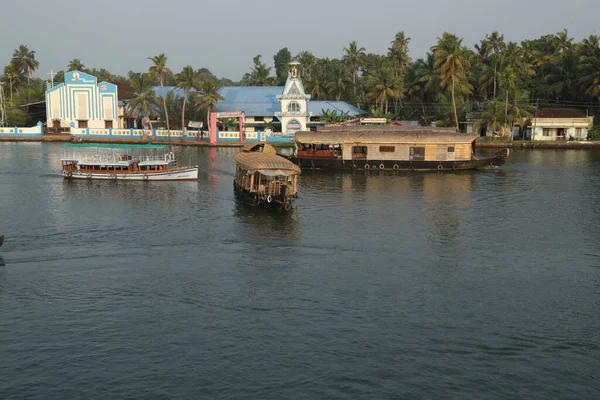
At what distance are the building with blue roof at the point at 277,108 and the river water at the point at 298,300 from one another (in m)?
45.0

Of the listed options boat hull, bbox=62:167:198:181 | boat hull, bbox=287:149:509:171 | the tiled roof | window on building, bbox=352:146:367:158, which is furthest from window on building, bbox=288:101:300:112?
boat hull, bbox=62:167:198:181

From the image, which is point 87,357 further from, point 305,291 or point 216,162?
point 216,162

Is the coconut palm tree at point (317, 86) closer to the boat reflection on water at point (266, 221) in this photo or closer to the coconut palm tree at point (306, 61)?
the coconut palm tree at point (306, 61)

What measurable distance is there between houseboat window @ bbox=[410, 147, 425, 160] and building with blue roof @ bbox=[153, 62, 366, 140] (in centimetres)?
2867

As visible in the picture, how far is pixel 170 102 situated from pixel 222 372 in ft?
252

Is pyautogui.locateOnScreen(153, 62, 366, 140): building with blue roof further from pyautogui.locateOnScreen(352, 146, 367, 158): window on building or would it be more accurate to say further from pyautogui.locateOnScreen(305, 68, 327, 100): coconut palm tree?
pyautogui.locateOnScreen(352, 146, 367, 158): window on building

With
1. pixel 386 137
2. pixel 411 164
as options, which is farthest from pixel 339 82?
pixel 411 164

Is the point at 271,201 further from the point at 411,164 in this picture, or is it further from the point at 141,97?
the point at 141,97

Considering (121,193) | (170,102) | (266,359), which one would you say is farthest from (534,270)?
(170,102)

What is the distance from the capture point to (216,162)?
62438 millimetres

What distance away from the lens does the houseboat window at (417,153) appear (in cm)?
5581

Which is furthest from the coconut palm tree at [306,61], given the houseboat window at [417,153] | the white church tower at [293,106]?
the houseboat window at [417,153]

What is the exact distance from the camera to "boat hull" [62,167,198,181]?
47.2 m

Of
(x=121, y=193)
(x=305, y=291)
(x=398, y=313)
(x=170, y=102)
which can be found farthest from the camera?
(x=170, y=102)
